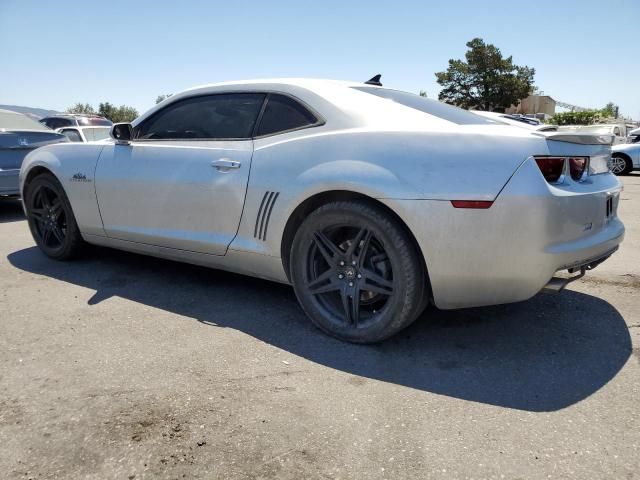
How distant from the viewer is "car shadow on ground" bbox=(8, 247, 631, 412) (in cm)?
245

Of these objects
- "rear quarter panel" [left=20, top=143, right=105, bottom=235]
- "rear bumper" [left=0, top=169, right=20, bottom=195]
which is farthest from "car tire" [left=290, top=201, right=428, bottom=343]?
"rear bumper" [left=0, top=169, right=20, bottom=195]

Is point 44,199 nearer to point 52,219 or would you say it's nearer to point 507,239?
point 52,219

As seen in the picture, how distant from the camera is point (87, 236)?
4.32 metres

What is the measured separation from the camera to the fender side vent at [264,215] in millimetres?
3057

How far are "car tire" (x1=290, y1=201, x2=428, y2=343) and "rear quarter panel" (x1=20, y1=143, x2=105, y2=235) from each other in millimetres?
2022

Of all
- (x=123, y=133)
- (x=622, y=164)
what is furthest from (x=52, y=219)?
(x=622, y=164)

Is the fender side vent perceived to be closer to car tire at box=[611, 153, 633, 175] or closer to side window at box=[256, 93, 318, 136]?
side window at box=[256, 93, 318, 136]

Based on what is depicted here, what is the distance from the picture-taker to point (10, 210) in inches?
308

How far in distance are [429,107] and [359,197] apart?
0.86 meters

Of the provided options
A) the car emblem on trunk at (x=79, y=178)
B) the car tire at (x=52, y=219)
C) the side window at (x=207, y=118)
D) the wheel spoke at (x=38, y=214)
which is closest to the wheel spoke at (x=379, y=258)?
the side window at (x=207, y=118)

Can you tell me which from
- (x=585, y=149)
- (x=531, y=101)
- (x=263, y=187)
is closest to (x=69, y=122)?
(x=263, y=187)

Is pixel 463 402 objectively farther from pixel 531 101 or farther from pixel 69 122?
pixel 531 101

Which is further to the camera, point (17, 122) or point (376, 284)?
point (17, 122)

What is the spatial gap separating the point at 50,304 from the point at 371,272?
7.57 feet
